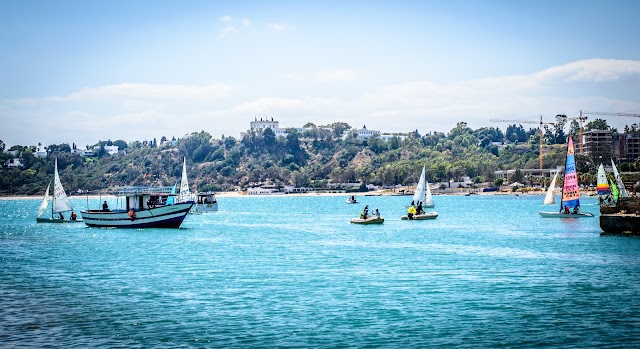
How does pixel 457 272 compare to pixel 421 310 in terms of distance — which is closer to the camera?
pixel 421 310

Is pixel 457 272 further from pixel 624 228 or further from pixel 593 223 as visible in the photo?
pixel 593 223

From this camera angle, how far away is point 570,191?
290 ft

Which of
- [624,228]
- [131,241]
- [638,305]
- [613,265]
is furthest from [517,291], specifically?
[131,241]

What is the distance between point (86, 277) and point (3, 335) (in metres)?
15.9

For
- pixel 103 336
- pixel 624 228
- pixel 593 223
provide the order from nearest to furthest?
pixel 103 336 → pixel 624 228 → pixel 593 223

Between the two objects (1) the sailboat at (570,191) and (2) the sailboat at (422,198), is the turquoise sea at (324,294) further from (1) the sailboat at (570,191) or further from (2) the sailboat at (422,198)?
(2) the sailboat at (422,198)

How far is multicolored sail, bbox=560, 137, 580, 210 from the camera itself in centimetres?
8266

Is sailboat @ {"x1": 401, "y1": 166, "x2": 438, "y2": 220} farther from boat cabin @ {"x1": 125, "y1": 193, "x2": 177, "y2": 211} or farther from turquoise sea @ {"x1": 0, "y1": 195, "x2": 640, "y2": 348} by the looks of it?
boat cabin @ {"x1": 125, "y1": 193, "x2": 177, "y2": 211}

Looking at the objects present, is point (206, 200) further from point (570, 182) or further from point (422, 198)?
point (570, 182)

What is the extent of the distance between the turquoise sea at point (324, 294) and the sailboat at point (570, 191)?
62.7 feet

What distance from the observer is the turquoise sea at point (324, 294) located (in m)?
26.8

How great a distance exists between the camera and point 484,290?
120 feet

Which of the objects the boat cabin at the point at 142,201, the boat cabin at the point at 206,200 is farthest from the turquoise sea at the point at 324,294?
the boat cabin at the point at 206,200

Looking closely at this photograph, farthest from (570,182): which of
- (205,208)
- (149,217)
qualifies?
(205,208)
